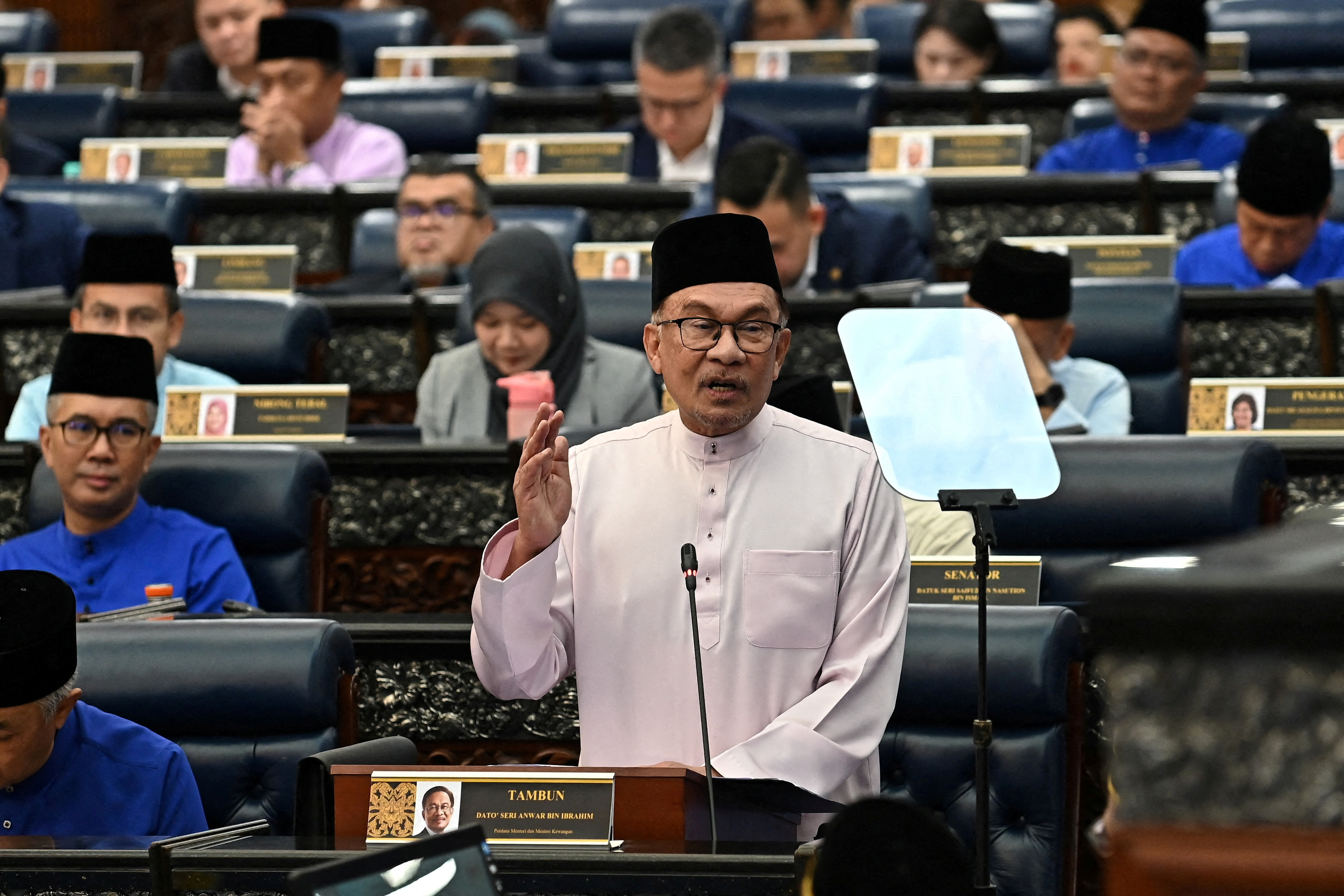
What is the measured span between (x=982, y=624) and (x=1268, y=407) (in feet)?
6.99

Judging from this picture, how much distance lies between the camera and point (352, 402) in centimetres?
534

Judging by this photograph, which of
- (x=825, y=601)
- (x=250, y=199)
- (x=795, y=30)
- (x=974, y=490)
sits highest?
(x=795, y=30)

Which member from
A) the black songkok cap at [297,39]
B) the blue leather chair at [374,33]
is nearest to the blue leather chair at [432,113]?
the black songkok cap at [297,39]

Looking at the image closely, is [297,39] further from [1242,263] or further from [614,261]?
[1242,263]

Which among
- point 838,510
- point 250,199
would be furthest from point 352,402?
point 838,510

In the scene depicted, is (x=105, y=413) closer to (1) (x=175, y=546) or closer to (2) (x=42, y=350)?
(1) (x=175, y=546)

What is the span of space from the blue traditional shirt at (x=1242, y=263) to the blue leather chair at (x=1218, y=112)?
1336mm

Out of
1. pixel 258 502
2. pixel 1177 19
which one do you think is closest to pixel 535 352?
pixel 258 502

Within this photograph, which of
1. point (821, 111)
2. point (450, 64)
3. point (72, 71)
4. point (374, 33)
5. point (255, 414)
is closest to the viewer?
point (255, 414)

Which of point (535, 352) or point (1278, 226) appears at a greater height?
point (1278, 226)

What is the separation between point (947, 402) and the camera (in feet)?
7.97

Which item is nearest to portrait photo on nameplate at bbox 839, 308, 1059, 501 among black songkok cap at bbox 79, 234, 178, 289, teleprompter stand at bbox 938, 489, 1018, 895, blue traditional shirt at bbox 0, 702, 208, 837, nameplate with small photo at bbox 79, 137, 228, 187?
teleprompter stand at bbox 938, 489, 1018, 895

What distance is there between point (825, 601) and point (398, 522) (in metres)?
1.95

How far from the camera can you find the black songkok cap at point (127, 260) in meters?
4.64
